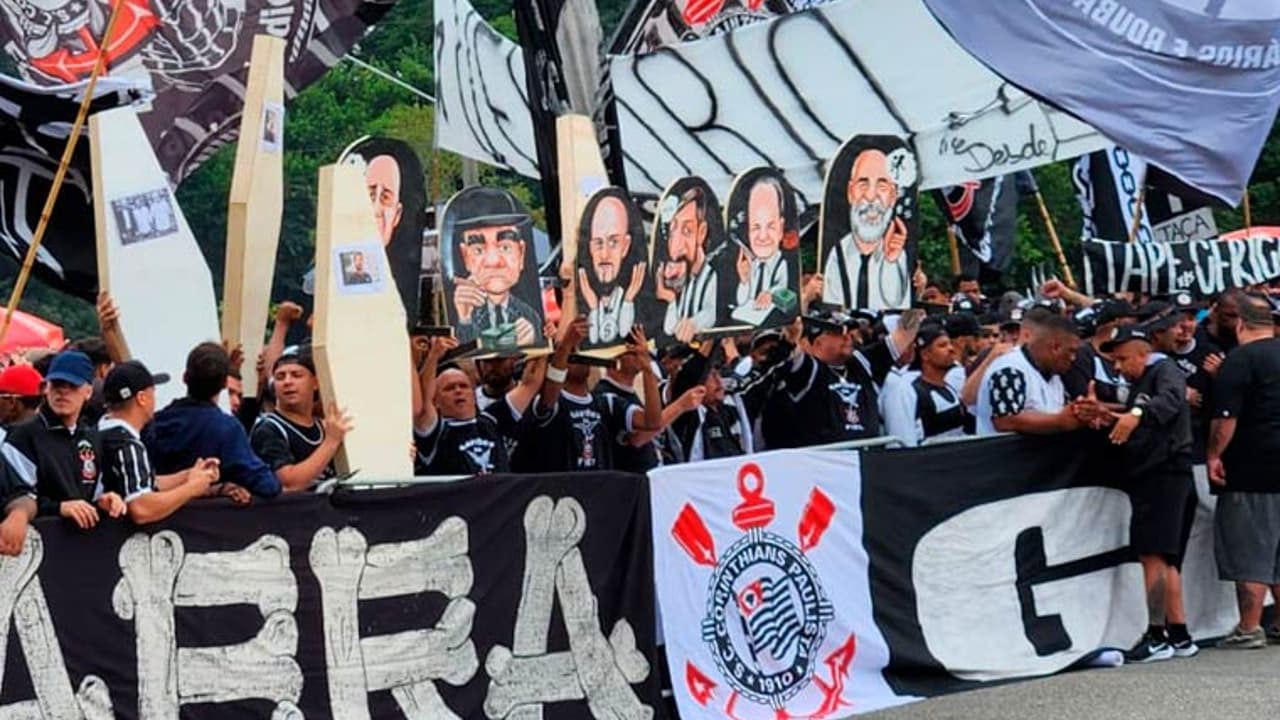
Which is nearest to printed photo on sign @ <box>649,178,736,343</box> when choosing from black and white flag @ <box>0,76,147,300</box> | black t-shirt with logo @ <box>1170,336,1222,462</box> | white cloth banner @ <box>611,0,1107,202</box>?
black and white flag @ <box>0,76,147,300</box>

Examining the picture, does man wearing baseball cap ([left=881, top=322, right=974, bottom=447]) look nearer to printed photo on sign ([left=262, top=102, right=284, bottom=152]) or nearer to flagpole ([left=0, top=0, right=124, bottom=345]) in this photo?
printed photo on sign ([left=262, top=102, right=284, bottom=152])

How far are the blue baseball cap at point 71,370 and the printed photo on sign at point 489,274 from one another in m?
1.94

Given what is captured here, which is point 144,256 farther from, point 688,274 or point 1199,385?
point 1199,385

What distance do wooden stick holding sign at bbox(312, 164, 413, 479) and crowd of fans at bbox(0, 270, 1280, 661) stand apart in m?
0.16

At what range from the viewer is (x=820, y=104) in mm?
15836

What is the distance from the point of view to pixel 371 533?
28.6ft

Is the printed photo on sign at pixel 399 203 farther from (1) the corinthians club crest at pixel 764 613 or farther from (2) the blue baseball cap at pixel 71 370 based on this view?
(2) the blue baseball cap at pixel 71 370

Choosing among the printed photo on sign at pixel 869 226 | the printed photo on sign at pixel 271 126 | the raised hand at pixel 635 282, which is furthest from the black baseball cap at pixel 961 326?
the printed photo on sign at pixel 271 126

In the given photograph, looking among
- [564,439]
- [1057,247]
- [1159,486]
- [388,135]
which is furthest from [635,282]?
[388,135]

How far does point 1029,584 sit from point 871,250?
76.9 inches

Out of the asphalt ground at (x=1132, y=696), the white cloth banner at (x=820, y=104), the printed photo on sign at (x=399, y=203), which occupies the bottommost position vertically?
the asphalt ground at (x=1132, y=696)

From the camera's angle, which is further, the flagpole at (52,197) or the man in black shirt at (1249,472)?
the man in black shirt at (1249,472)

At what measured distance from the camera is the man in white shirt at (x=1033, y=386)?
39.4 ft

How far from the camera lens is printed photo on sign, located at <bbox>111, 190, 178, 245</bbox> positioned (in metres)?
9.30
